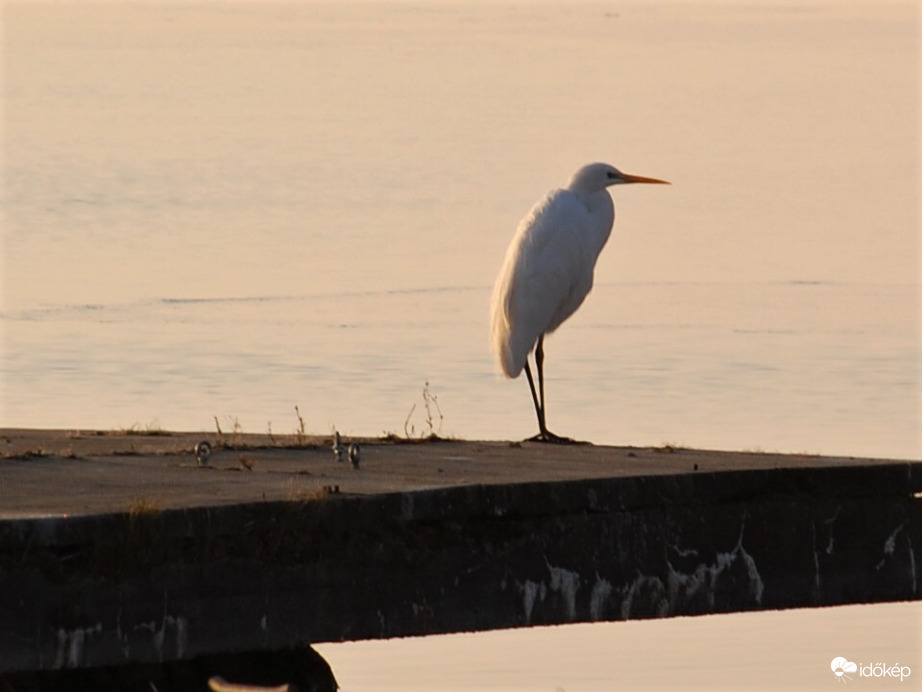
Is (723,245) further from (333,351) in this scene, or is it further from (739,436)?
(739,436)

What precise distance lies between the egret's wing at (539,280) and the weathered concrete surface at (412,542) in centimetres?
198

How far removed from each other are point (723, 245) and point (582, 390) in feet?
33.7

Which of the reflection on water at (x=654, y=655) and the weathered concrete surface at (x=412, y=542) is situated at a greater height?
the weathered concrete surface at (x=412, y=542)

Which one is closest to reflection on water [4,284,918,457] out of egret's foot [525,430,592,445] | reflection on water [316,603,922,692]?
reflection on water [316,603,922,692]

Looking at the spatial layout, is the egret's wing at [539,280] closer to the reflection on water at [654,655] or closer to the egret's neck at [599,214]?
the egret's neck at [599,214]

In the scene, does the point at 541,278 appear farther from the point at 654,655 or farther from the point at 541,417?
the point at 654,655

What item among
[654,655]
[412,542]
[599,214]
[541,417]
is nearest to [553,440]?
[541,417]

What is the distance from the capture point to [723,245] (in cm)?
3016

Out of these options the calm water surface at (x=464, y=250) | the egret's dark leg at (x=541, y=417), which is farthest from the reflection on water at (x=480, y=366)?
the egret's dark leg at (x=541, y=417)

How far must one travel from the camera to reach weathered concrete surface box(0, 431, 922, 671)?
928cm

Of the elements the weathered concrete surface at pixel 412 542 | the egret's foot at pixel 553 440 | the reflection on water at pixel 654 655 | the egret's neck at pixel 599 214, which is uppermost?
the egret's neck at pixel 599 214

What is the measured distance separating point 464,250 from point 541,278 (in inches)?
585

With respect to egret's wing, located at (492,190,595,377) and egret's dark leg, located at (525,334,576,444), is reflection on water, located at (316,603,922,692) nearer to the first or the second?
egret's dark leg, located at (525,334,576,444)

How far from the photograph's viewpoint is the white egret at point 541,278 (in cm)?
1390
